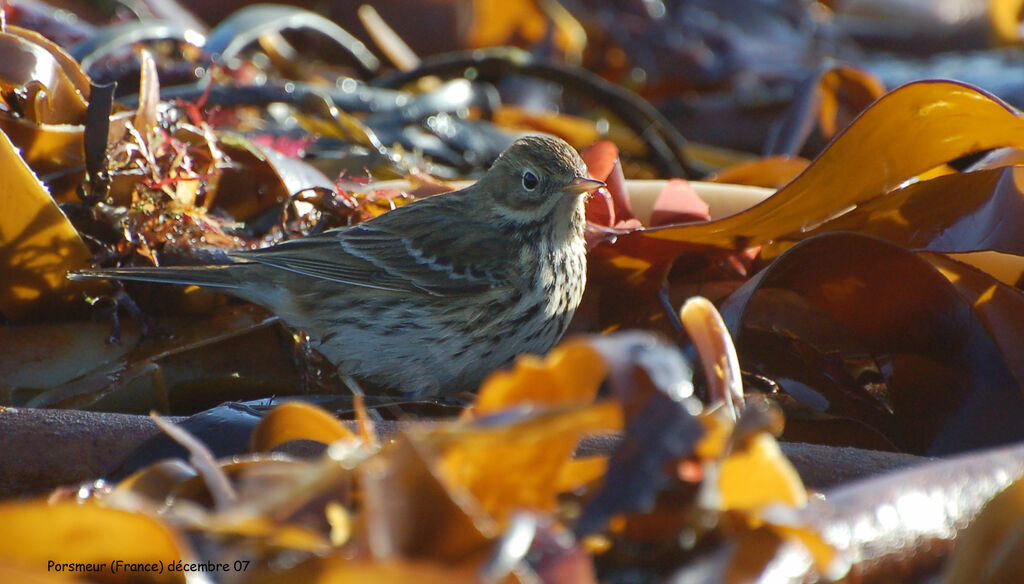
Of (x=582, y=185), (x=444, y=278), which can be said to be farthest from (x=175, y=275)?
(x=582, y=185)

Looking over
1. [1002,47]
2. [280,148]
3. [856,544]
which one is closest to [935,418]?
[856,544]

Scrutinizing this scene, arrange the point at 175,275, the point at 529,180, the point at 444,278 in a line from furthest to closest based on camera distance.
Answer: the point at 529,180 < the point at 444,278 < the point at 175,275

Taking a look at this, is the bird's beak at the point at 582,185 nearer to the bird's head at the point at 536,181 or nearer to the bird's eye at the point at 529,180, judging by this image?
the bird's head at the point at 536,181

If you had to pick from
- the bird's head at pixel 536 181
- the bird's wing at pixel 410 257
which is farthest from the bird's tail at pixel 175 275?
the bird's head at pixel 536 181

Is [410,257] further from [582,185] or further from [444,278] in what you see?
[582,185]

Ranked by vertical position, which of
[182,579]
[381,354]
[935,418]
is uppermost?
[182,579]

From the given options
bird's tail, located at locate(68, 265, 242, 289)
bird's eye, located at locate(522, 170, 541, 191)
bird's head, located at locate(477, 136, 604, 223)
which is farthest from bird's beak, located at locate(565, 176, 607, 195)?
bird's tail, located at locate(68, 265, 242, 289)

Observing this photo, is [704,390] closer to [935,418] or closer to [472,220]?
[935,418]
